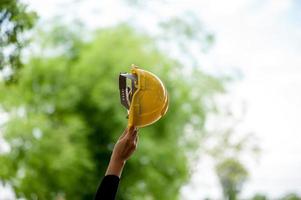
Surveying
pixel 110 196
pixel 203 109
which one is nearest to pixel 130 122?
pixel 110 196

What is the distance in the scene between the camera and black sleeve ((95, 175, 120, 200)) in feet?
3.92

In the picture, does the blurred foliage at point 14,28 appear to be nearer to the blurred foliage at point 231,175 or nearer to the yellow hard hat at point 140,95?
the yellow hard hat at point 140,95

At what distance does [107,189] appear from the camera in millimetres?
1204

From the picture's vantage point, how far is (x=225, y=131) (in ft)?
57.1

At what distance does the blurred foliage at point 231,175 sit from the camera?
59.7 ft

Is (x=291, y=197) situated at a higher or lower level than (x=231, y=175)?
higher

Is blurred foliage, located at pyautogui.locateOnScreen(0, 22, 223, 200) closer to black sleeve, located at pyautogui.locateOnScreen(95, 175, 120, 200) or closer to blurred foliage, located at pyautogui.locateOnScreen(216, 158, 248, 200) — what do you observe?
blurred foliage, located at pyautogui.locateOnScreen(216, 158, 248, 200)

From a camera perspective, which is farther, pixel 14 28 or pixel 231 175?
pixel 231 175

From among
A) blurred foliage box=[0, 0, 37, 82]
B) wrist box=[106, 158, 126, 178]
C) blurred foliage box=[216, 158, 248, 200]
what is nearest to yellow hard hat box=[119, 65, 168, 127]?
wrist box=[106, 158, 126, 178]

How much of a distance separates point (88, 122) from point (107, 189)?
13284 mm

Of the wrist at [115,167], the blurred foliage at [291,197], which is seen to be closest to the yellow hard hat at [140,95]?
the wrist at [115,167]

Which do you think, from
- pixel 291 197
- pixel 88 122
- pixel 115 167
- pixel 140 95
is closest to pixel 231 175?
pixel 291 197

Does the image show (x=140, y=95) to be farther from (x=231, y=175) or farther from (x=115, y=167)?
(x=231, y=175)

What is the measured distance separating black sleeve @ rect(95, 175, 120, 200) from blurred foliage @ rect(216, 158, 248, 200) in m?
16.5
